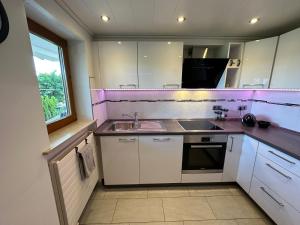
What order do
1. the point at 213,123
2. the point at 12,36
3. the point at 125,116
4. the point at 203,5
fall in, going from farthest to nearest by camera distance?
the point at 125,116
the point at 213,123
the point at 203,5
the point at 12,36

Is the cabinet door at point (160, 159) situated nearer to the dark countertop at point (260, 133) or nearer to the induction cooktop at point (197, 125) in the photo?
the dark countertop at point (260, 133)

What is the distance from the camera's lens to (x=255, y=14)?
1.38 m

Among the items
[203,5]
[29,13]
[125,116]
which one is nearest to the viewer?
[29,13]

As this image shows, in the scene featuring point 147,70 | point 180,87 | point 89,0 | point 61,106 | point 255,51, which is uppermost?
point 89,0

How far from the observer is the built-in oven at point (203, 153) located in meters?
1.85

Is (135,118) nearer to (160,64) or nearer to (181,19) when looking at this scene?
(160,64)

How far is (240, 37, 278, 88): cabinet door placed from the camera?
1735 millimetres

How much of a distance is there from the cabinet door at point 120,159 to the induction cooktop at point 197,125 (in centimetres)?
77

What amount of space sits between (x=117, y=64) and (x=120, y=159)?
1.28 m

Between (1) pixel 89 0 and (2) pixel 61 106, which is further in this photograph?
(2) pixel 61 106

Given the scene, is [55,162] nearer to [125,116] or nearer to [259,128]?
[125,116]

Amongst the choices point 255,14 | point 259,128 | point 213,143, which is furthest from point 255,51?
point 213,143

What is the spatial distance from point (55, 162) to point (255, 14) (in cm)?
223

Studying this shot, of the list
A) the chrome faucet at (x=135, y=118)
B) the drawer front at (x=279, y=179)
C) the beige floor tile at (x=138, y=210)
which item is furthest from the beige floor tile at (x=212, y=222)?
the chrome faucet at (x=135, y=118)
